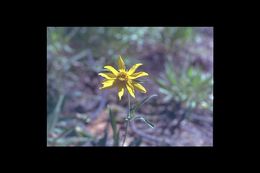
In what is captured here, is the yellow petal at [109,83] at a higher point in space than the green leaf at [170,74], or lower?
lower

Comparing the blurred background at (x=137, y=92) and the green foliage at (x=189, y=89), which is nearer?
the blurred background at (x=137, y=92)

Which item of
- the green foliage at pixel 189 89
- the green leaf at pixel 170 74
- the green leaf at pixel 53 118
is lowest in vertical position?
the green leaf at pixel 53 118

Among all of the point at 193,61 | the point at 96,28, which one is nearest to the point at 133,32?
the point at 96,28

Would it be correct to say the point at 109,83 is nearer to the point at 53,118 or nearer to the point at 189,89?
the point at 53,118

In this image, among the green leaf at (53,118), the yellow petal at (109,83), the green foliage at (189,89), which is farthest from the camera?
the green foliage at (189,89)

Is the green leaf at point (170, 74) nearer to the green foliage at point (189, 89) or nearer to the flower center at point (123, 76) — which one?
the green foliage at point (189, 89)

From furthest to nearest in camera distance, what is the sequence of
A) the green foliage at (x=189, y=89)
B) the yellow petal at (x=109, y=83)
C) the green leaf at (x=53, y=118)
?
1. the green foliage at (x=189, y=89)
2. the green leaf at (x=53, y=118)
3. the yellow petal at (x=109, y=83)

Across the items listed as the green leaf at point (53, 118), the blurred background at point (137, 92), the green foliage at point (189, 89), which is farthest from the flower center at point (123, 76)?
the green foliage at point (189, 89)

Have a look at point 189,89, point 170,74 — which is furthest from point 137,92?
point 189,89
